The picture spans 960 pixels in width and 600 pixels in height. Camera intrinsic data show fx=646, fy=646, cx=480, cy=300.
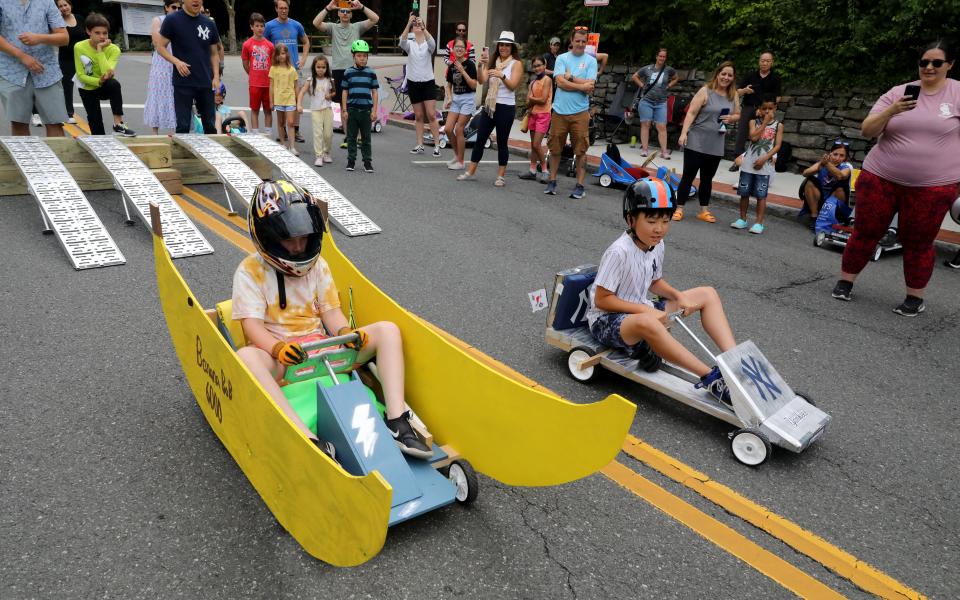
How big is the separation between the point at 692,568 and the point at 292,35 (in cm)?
1071

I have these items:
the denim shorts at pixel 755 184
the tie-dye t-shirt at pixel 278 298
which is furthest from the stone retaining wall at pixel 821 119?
the tie-dye t-shirt at pixel 278 298

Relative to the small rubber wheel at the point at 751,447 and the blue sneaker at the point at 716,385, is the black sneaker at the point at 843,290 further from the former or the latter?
the small rubber wheel at the point at 751,447

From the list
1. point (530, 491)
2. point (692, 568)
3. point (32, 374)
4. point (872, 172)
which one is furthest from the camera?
point (872, 172)

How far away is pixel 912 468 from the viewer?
3582mm

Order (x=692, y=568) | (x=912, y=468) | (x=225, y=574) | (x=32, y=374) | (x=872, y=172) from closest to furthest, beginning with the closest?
(x=225, y=574) → (x=692, y=568) → (x=912, y=468) → (x=32, y=374) → (x=872, y=172)

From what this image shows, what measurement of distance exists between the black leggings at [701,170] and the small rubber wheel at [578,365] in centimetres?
500

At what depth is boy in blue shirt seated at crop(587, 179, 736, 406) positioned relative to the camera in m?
3.86

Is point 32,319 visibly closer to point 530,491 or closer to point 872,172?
point 530,491

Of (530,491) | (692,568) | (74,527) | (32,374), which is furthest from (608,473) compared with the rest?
(32,374)

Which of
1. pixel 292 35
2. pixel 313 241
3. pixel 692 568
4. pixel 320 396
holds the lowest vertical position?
pixel 692 568

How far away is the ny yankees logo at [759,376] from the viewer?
3.66 metres

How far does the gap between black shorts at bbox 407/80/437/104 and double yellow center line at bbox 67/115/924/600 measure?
894 cm

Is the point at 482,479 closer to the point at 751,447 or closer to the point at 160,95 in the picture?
the point at 751,447

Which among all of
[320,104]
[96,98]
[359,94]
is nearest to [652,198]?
[359,94]
